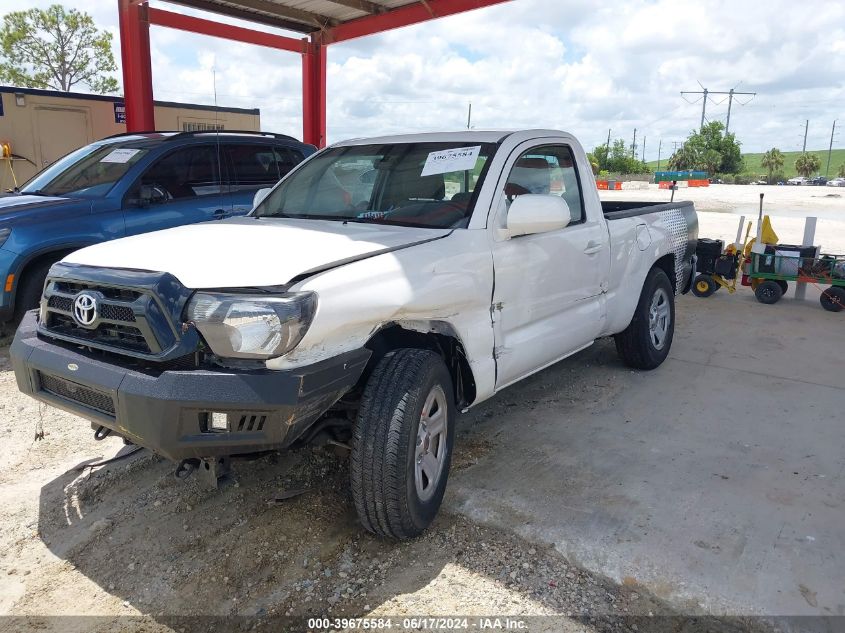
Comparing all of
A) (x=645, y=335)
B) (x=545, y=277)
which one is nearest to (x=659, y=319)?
(x=645, y=335)

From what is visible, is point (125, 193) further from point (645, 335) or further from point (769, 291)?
point (769, 291)

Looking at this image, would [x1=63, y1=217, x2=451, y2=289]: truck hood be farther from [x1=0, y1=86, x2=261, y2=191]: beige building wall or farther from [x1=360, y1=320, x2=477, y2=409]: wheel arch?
[x1=0, y1=86, x2=261, y2=191]: beige building wall

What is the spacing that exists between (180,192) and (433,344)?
14.2 ft

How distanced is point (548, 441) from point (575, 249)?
3.88ft

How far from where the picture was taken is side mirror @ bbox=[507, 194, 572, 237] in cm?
342

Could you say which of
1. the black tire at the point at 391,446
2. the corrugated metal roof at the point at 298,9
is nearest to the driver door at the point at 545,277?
the black tire at the point at 391,446

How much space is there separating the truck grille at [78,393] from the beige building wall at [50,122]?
10133 millimetres

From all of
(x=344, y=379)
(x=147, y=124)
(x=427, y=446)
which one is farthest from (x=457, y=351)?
(x=147, y=124)

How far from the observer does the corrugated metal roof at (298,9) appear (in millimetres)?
10992

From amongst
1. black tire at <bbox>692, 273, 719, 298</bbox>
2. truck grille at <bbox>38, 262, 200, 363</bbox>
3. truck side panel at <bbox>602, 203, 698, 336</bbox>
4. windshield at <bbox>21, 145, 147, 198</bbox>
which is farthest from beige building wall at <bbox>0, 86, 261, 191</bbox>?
truck grille at <bbox>38, 262, 200, 363</bbox>

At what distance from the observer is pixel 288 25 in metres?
12.5

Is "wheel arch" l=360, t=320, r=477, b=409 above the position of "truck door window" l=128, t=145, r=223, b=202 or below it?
below

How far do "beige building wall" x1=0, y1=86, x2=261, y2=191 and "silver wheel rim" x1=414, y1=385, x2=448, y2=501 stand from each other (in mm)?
10422

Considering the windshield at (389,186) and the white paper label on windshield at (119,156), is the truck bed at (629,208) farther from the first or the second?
the white paper label on windshield at (119,156)
